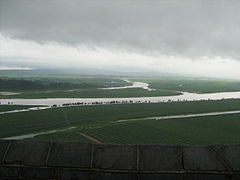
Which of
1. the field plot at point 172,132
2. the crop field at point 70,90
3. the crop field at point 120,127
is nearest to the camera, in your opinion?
the field plot at point 172,132

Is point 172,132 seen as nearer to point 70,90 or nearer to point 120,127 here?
point 120,127

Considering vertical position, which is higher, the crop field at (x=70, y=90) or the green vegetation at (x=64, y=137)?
the crop field at (x=70, y=90)

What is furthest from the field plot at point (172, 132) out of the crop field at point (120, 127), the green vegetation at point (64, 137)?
the green vegetation at point (64, 137)

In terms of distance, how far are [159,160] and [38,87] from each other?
93.9m

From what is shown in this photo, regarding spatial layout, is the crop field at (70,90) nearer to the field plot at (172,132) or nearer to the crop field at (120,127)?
the crop field at (120,127)

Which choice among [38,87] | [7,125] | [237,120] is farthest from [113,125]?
[38,87]

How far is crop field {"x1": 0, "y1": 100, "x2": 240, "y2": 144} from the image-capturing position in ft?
94.0

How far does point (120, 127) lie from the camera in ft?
112

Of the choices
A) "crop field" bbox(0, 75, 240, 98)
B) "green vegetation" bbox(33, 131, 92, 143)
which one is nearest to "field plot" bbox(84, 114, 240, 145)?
"green vegetation" bbox(33, 131, 92, 143)

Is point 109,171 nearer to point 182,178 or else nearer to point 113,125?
point 182,178

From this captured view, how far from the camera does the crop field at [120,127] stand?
28656mm

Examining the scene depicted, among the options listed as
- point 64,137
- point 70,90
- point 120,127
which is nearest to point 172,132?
point 120,127

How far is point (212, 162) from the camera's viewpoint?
2.67 meters

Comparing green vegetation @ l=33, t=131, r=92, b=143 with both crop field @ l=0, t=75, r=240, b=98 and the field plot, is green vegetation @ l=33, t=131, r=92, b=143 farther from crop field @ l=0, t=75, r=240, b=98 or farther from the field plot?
crop field @ l=0, t=75, r=240, b=98
